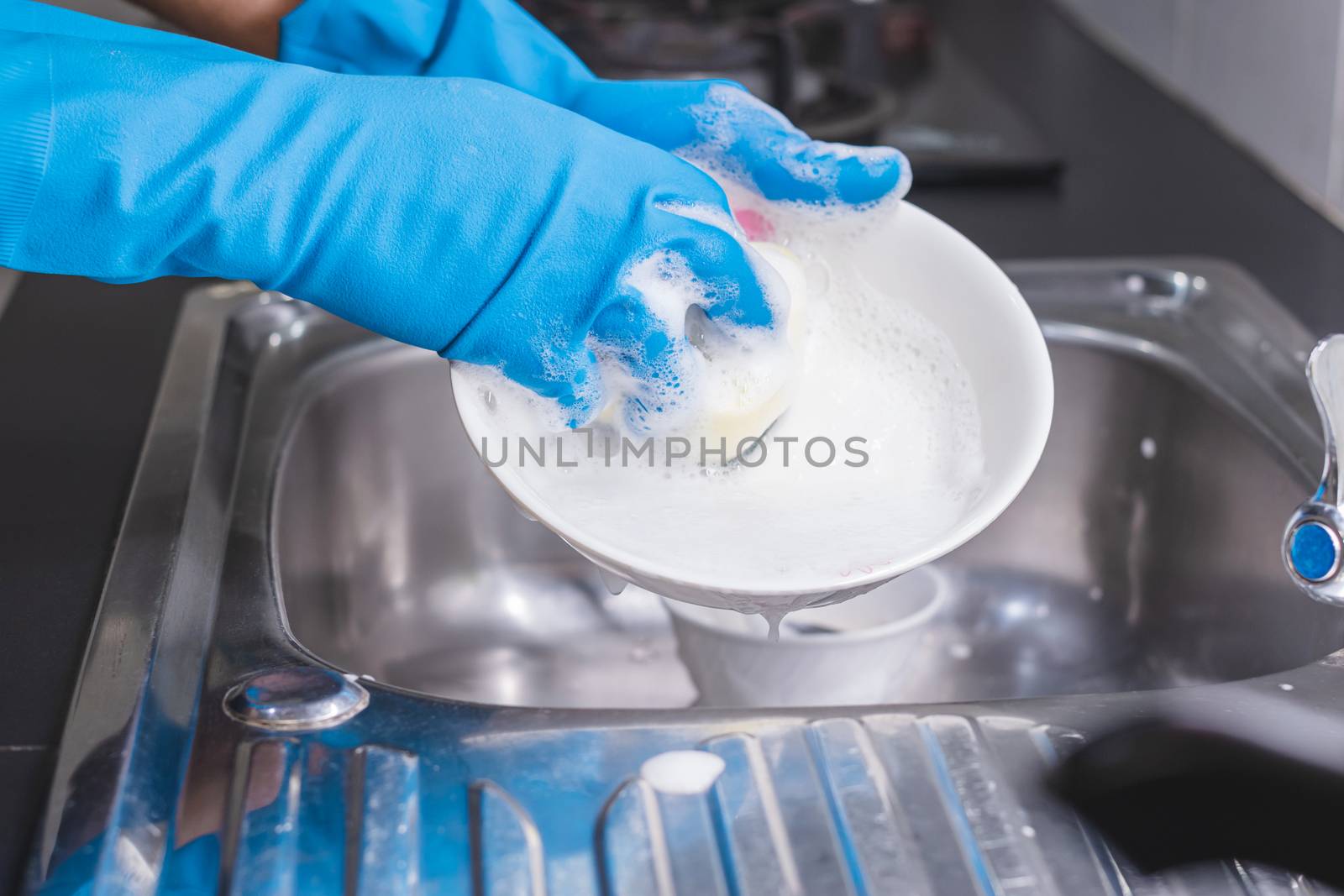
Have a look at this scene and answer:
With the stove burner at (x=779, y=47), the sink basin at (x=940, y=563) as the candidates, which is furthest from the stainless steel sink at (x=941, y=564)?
the stove burner at (x=779, y=47)

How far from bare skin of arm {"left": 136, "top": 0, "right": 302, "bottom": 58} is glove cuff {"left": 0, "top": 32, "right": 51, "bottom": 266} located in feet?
1.11

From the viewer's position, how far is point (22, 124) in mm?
615

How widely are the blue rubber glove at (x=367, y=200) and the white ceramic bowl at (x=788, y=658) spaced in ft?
0.66

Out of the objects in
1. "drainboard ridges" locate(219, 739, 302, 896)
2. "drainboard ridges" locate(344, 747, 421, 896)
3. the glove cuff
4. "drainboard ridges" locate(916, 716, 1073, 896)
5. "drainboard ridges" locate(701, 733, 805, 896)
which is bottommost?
"drainboard ridges" locate(219, 739, 302, 896)

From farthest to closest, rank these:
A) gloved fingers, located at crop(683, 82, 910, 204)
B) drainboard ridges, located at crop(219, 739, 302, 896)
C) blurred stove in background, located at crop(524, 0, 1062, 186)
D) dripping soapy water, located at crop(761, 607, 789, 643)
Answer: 1. blurred stove in background, located at crop(524, 0, 1062, 186)
2. gloved fingers, located at crop(683, 82, 910, 204)
3. dripping soapy water, located at crop(761, 607, 789, 643)
4. drainboard ridges, located at crop(219, 739, 302, 896)

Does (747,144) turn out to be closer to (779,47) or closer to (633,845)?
(633,845)

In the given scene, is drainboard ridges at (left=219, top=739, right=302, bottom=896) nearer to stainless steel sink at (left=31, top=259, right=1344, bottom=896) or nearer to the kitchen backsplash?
stainless steel sink at (left=31, top=259, right=1344, bottom=896)

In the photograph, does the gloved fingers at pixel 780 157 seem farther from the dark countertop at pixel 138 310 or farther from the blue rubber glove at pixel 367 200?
the dark countertop at pixel 138 310

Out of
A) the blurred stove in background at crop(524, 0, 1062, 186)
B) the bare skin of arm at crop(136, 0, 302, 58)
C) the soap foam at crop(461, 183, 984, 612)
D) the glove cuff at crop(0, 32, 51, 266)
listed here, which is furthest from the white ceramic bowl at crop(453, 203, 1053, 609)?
the blurred stove in background at crop(524, 0, 1062, 186)

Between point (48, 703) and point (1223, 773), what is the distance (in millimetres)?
597

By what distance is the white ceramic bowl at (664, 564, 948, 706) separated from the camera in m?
0.82

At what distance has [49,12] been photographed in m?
0.71

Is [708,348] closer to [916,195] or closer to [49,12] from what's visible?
[49,12]

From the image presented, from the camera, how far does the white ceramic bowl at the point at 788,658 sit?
82 cm
